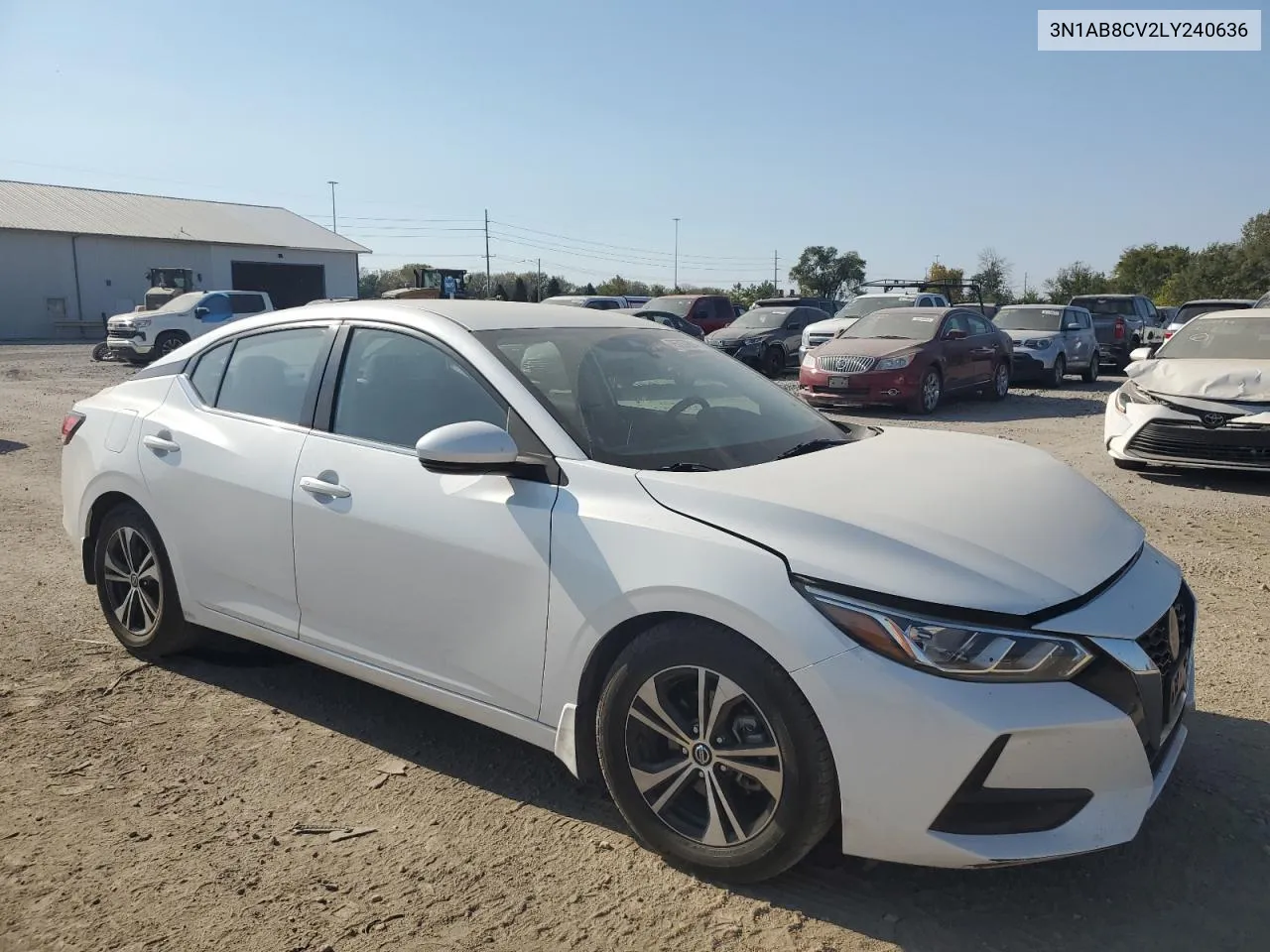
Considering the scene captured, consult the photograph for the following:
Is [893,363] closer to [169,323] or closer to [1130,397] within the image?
[1130,397]

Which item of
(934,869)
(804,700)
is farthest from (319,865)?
(934,869)

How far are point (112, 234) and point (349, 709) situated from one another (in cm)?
5018

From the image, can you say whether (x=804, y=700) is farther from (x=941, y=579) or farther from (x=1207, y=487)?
(x=1207, y=487)

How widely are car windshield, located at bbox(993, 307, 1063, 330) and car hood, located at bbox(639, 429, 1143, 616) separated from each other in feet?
59.0

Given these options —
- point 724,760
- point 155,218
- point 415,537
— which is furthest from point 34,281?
point 724,760

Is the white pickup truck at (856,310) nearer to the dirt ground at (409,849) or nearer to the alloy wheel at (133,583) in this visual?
the dirt ground at (409,849)

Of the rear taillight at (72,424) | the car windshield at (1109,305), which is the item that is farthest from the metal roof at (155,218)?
the rear taillight at (72,424)

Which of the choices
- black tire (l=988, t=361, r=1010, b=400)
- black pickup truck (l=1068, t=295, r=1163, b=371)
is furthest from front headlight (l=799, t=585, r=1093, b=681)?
black pickup truck (l=1068, t=295, r=1163, b=371)

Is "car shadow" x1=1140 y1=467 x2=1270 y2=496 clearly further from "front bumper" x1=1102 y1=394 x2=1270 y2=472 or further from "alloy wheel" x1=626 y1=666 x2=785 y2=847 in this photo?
"alloy wheel" x1=626 y1=666 x2=785 y2=847

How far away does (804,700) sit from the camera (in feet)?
8.65

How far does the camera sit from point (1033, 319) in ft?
66.6

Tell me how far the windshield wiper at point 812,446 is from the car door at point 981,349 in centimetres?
1323

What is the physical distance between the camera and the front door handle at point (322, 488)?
3.60 metres

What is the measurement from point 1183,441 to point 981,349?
8.31 meters
